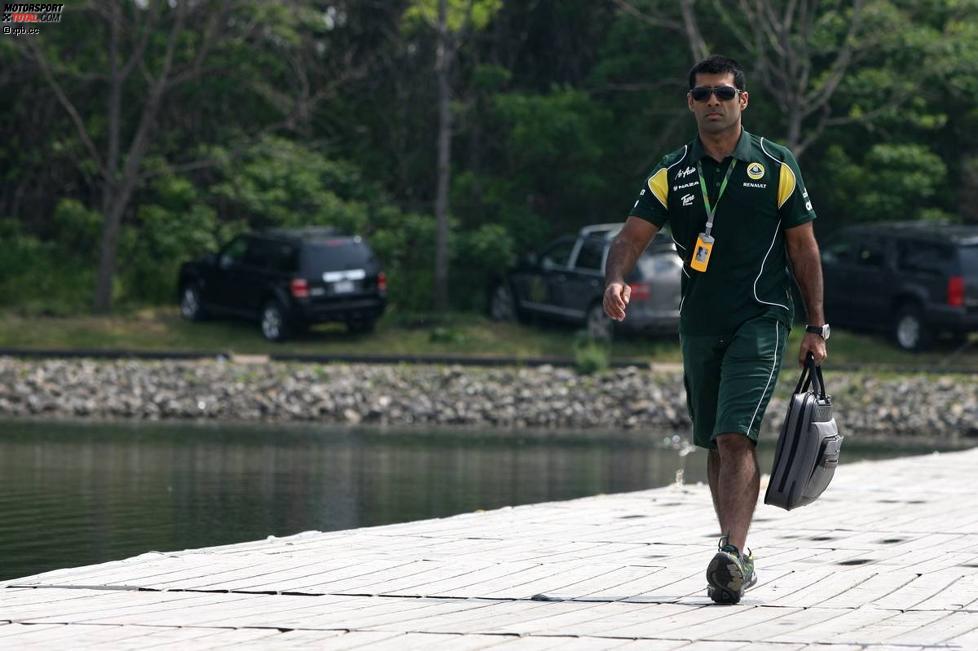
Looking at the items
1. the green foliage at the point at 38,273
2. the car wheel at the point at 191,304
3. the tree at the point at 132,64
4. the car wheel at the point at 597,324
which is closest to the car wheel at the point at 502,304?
the car wheel at the point at 597,324

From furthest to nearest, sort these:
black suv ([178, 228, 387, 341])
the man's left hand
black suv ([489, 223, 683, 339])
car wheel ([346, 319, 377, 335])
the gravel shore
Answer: car wheel ([346, 319, 377, 335]), black suv ([178, 228, 387, 341]), black suv ([489, 223, 683, 339]), the gravel shore, the man's left hand

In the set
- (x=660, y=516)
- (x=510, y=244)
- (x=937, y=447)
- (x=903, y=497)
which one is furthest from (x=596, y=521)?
(x=510, y=244)

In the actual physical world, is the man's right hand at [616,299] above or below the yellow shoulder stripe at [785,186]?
below

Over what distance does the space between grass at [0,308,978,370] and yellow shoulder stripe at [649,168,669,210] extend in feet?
72.3

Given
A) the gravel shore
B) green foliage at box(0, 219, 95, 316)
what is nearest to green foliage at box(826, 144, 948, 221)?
Answer: the gravel shore

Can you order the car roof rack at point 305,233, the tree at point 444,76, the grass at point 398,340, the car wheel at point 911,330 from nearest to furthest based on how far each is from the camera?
the car wheel at point 911,330, the grass at point 398,340, the car roof rack at point 305,233, the tree at point 444,76

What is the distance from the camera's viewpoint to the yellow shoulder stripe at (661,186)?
799 centimetres

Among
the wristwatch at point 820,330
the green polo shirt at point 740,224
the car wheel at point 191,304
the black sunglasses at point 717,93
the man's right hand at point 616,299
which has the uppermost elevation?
the black sunglasses at point 717,93

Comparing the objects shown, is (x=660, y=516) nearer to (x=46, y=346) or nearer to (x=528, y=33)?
(x=46, y=346)

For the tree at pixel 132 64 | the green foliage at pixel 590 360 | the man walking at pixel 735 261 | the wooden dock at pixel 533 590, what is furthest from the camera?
the tree at pixel 132 64

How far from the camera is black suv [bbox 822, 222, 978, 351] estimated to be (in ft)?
95.6

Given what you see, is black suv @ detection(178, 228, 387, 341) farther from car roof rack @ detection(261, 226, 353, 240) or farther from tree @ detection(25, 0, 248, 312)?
tree @ detection(25, 0, 248, 312)

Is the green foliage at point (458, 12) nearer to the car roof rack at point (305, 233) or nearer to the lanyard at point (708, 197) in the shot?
the car roof rack at point (305, 233)

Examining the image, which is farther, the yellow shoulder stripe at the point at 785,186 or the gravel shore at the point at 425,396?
the gravel shore at the point at 425,396
